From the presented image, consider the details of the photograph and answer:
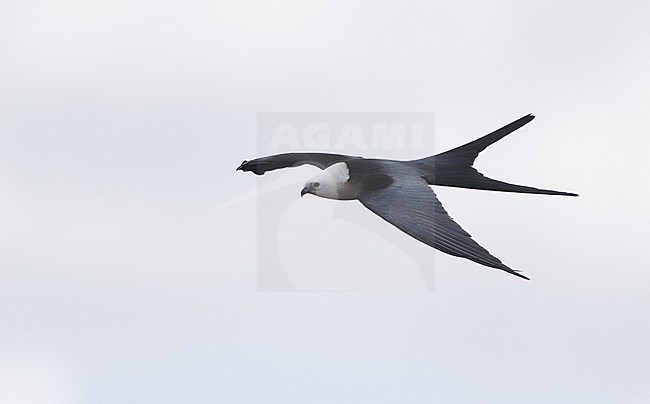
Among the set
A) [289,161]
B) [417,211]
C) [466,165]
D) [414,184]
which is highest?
[289,161]

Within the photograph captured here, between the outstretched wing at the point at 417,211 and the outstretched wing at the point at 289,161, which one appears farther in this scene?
the outstretched wing at the point at 289,161

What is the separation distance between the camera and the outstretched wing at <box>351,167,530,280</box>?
1188cm

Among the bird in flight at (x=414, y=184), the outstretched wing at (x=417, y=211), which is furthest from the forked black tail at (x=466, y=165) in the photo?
the outstretched wing at (x=417, y=211)

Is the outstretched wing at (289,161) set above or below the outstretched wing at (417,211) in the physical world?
above

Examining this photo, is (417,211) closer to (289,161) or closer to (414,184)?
(414,184)

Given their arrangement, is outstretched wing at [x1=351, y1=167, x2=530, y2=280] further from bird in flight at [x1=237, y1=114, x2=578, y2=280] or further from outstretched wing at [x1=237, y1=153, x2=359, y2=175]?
outstretched wing at [x1=237, y1=153, x2=359, y2=175]

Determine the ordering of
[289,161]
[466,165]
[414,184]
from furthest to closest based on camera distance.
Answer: [289,161], [466,165], [414,184]

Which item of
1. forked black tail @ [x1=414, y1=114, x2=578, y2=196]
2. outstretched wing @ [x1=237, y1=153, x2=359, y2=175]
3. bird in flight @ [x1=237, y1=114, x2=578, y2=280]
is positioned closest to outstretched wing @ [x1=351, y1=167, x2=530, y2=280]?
bird in flight @ [x1=237, y1=114, x2=578, y2=280]

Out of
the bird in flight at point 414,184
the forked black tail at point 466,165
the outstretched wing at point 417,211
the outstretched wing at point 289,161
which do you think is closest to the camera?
the outstretched wing at point 417,211

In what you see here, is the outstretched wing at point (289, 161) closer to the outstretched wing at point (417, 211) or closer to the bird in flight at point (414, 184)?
the bird in flight at point (414, 184)

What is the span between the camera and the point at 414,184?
14008 millimetres

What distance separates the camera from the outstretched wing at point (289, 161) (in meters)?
16.0

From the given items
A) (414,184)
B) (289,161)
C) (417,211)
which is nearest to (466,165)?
(414,184)

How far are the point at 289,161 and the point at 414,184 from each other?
10.9ft
